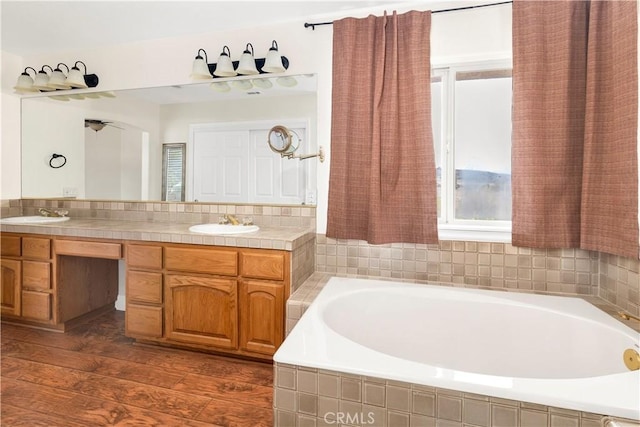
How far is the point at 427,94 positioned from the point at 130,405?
7.76ft

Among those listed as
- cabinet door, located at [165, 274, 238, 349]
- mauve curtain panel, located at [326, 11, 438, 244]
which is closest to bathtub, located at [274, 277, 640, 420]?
mauve curtain panel, located at [326, 11, 438, 244]

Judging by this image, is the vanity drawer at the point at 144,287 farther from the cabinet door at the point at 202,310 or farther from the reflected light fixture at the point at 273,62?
the reflected light fixture at the point at 273,62

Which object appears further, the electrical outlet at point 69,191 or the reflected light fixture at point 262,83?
the electrical outlet at point 69,191

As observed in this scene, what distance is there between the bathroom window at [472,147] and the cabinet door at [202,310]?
145cm

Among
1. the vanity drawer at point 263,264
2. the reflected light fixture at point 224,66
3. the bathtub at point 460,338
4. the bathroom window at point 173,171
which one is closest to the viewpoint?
the bathtub at point 460,338

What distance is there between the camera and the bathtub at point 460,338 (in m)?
1.06

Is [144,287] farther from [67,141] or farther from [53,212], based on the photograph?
[67,141]

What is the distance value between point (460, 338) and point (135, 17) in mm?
2956

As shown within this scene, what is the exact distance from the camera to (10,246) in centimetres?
254

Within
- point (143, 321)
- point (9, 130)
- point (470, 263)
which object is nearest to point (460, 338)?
point (470, 263)

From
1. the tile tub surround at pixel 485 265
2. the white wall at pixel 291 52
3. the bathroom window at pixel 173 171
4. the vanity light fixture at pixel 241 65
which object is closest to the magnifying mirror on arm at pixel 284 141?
the white wall at pixel 291 52

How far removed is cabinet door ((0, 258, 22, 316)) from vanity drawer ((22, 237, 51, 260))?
14cm

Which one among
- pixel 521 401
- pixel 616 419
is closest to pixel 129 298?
pixel 521 401

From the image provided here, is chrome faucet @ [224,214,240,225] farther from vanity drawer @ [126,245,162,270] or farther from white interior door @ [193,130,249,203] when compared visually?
vanity drawer @ [126,245,162,270]
